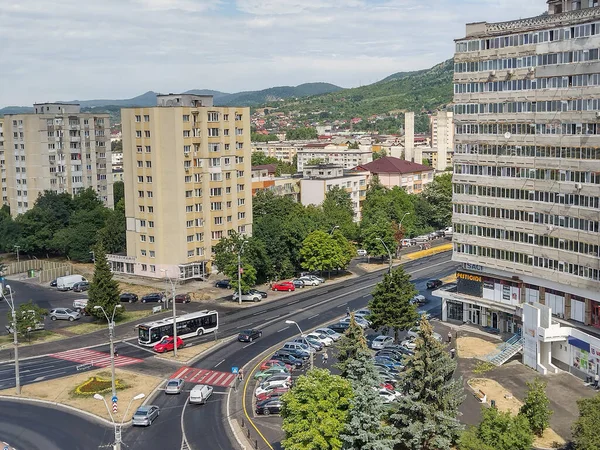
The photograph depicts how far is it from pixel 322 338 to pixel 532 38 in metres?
37.2

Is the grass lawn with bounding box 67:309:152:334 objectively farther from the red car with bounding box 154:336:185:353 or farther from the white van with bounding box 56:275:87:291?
the white van with bounding box 56:275:87:291

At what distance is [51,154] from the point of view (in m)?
140

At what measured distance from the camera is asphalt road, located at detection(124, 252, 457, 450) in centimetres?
5200

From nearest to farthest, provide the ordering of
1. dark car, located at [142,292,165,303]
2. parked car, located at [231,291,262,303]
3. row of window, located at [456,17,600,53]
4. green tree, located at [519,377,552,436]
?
1. green tree, located at [519,377,552,436]
2. row of window, located at [456,17,600,53]
3. parked car, located at [231,291,262,303]
4. dark car, located at [142,292,165,303]

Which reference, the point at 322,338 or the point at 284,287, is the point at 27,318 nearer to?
the point at 322,338

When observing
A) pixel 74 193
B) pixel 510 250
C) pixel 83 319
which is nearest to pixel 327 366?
pixel 510 250

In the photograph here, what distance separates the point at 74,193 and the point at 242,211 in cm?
4611

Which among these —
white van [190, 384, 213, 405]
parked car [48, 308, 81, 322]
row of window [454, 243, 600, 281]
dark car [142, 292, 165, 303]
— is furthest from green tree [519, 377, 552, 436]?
dark car [142, 292, 165, 303]

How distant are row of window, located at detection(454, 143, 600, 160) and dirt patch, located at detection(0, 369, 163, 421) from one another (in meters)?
40.5

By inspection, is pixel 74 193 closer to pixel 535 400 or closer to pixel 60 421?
pixel 60 421

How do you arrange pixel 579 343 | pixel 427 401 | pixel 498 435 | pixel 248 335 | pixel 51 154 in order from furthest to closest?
pixel 51 154 < pixel 248 335 < pixel 579 343 < pixel 427 401 < pixel 498 435

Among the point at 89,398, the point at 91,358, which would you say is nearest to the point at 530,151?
the point at 89,398

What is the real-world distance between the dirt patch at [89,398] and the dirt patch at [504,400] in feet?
94.5

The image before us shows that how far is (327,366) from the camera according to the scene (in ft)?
222
